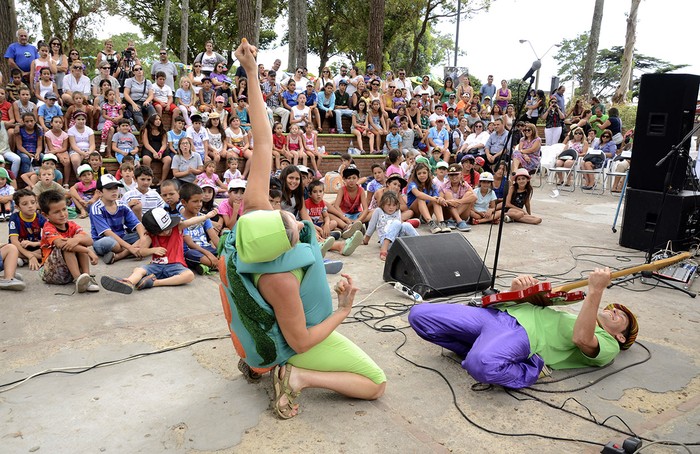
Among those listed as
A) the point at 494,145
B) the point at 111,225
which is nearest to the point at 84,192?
the point at 111,225

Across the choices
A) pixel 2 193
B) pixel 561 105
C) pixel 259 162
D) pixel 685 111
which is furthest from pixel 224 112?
pixel 561 105

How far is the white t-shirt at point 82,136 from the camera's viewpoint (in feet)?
31.6

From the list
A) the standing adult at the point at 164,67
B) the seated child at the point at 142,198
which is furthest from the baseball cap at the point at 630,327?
the standing adult at the point at 164,67

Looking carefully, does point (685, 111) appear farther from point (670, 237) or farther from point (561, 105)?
point (561, 105)

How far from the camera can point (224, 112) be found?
1181 centimetres

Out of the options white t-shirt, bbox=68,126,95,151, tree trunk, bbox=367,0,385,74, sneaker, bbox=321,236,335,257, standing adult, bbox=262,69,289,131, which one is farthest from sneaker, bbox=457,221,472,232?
tree trunk, bbox=367,0,385,74

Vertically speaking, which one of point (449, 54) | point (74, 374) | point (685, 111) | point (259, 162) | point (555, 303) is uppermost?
point (449, 54)

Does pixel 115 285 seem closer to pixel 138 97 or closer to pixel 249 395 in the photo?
pixel 249 395

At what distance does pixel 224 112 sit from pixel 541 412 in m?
10.2

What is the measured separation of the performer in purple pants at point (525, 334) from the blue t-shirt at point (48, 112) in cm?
893

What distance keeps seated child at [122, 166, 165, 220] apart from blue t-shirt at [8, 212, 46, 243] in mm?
1306

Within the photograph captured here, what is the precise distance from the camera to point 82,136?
9.72 metres

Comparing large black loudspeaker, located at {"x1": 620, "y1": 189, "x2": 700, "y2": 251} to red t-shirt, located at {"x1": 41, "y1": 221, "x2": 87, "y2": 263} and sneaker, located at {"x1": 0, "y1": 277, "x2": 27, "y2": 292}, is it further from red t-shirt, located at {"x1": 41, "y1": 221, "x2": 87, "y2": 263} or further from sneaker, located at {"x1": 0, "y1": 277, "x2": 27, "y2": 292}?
sneaker, located at {"x1": 0, "y1": 277, "x2": 27, "y2": 292}

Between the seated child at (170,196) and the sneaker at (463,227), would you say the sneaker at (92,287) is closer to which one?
the seated child at (170,196)
